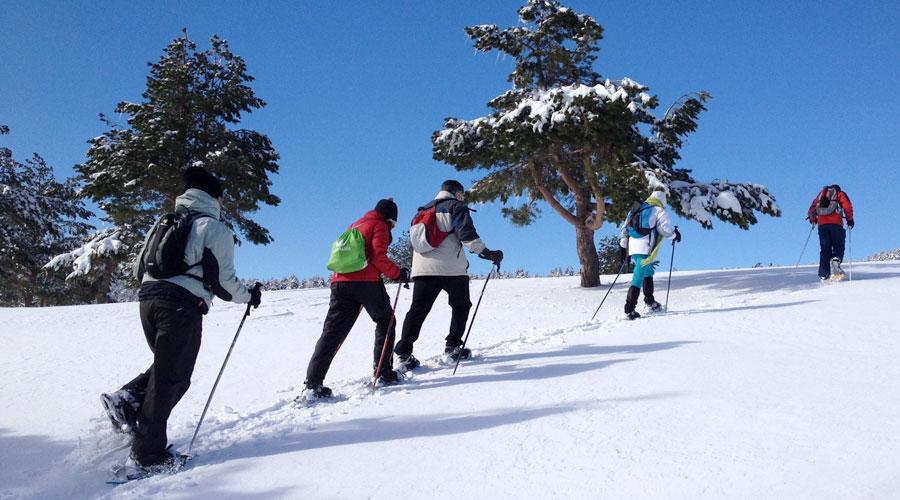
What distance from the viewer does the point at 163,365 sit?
3.71 m

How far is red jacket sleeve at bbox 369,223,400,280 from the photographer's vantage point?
16.8ft

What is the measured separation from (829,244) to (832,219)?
564 millimetres

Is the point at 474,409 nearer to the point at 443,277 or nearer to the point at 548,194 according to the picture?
the point at 443,277

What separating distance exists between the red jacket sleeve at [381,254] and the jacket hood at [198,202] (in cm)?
149

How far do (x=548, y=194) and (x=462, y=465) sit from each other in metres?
12.7

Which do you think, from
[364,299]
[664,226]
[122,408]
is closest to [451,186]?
[364,299]

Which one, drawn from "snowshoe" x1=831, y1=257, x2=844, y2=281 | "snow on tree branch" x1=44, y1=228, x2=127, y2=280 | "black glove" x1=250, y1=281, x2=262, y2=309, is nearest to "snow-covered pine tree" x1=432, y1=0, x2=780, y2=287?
"snowshoe" x1=831, y1=257, x2=844, y2=281

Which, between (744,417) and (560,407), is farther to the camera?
(560,407)

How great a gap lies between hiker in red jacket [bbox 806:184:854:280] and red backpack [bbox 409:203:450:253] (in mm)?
8901

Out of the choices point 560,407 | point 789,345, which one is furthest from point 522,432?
point 789,345

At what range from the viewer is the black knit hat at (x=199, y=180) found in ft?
13.3

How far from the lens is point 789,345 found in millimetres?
5820

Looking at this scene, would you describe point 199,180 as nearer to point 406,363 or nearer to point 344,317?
point 344,317

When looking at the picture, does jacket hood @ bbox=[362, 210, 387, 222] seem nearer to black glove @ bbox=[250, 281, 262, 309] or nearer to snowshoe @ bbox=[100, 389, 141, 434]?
black glove @ bbox=[250, 281, 262, 309]
